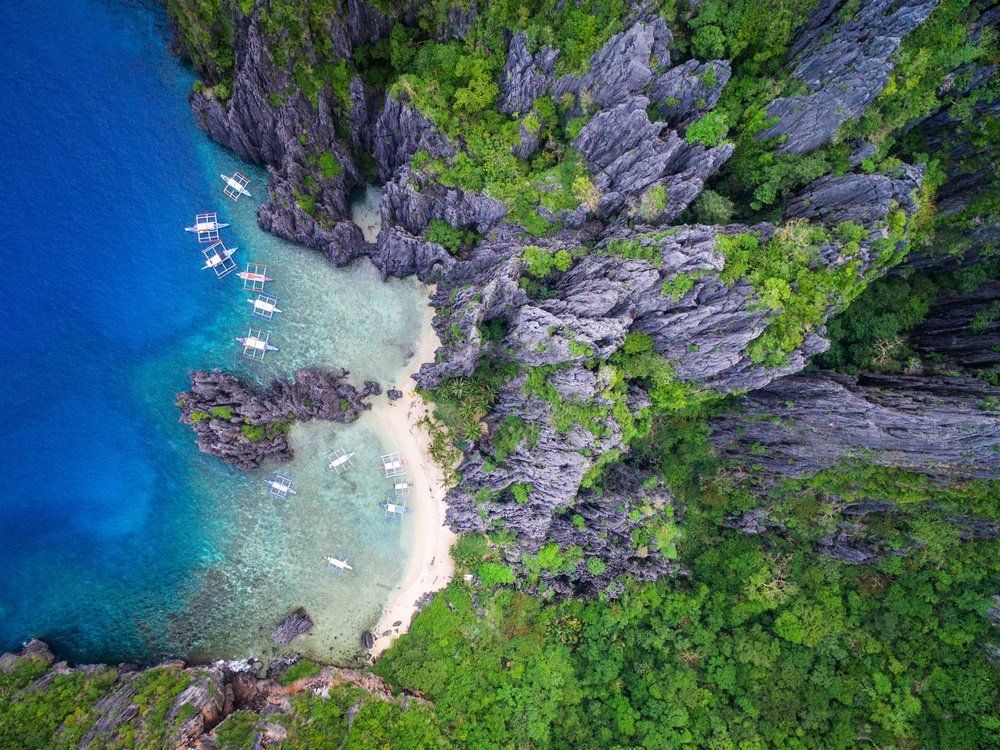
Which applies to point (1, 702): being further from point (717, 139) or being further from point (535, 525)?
point (717, 139)

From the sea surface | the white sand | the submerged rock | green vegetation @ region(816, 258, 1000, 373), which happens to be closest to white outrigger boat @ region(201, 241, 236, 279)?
the sea surface

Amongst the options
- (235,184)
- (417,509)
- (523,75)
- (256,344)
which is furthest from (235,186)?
(417,509)

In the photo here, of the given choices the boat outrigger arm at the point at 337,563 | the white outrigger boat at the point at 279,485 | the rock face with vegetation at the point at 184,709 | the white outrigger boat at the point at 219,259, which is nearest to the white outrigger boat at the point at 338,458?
the white outrigger boat at the point at 279,485

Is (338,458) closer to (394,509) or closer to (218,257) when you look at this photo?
(394,509)

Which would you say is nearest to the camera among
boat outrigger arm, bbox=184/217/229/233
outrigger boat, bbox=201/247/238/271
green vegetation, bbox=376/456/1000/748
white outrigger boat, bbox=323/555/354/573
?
green vegetation, bbox=376/456/1000/748

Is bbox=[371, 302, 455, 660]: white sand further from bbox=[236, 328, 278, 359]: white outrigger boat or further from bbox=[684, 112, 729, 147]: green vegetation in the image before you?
bbox=[684, 112, 729, 147]: green vegetation

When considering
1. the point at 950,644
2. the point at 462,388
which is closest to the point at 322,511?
the point at 462,388

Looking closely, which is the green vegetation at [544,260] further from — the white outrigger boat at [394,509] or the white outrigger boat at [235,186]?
the white outrigger boat at [235,186]
